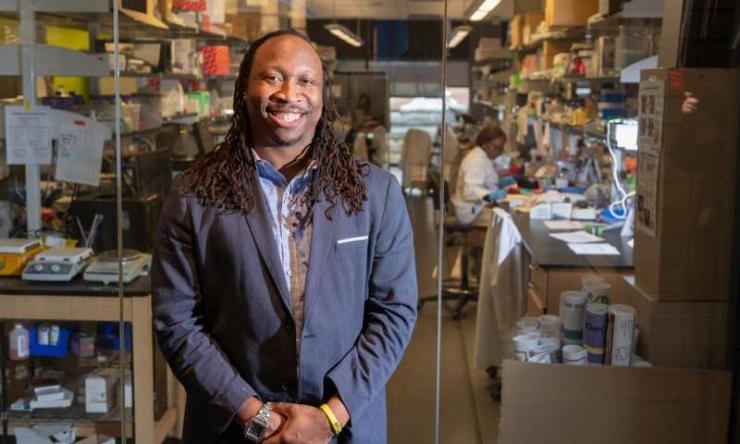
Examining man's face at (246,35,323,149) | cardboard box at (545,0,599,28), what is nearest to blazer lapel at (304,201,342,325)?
man's face at (246,35,323,149)

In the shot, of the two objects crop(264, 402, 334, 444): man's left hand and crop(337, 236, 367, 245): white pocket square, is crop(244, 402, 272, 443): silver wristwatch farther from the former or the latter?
crop(337, 236, 367, 245): white pocket square

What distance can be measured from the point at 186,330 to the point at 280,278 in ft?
0.72

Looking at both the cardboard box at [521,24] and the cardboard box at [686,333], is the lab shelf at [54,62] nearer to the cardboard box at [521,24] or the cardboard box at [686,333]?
the cardboard box at [521,24]

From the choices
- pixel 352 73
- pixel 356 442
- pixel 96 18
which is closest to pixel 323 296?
pixel 356 442

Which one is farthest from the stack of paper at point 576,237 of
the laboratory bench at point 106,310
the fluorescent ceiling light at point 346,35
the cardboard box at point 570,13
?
the laboratory bench at point 106,310

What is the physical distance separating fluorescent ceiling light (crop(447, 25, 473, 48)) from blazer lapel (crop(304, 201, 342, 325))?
1582 millimetres

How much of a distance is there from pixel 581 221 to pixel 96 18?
2.47m

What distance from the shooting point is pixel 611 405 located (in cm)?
263

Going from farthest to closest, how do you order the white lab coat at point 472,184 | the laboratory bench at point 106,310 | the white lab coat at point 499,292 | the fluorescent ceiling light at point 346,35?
the fluorescent ceiling light at point 346,35, the white lab coat at point 472,184, the white lab coat at point 499,292, the laboratory bench at point 106,310

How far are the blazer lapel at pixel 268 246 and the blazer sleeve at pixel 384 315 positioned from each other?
177 mm

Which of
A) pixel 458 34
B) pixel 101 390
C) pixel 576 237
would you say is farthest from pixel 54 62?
pixel 576 237

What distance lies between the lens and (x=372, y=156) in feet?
17.4

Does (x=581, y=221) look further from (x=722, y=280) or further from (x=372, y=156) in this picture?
(x=722, y=280)

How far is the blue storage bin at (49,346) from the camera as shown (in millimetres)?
3137
